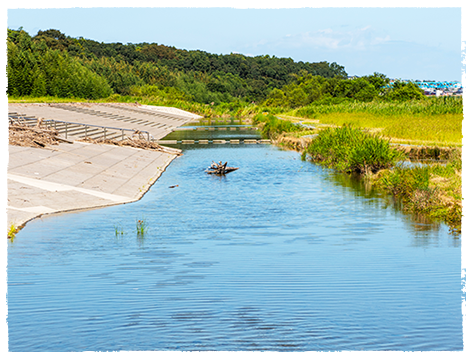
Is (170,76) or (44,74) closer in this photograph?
(44,74)

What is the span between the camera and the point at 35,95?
82.4 m

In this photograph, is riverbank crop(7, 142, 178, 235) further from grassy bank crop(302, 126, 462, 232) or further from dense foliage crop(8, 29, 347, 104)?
dense foliage crop(8, 29, 347, 104)

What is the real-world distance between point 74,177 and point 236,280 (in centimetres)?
1414

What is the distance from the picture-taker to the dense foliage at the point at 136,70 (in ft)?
281

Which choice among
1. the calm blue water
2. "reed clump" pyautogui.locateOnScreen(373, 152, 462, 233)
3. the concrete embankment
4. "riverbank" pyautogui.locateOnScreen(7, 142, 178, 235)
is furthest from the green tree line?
the calm blue water

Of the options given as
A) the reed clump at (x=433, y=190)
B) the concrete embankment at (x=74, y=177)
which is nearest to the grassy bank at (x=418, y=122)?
the reed clump at (x=433, y=190)

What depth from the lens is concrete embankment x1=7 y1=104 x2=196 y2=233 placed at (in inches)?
689

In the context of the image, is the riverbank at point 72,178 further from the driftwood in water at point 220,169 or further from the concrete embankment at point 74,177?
the driftwood in water at point 220,169

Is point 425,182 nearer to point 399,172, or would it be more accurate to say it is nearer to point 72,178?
point 399,172

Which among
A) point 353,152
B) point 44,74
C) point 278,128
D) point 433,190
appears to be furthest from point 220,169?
point 44,74

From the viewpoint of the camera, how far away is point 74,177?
74.5ft

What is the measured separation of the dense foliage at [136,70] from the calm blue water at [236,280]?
6802 cm

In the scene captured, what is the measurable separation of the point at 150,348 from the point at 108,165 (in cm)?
2086

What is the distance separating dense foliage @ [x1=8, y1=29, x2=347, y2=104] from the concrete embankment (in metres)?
51.2
